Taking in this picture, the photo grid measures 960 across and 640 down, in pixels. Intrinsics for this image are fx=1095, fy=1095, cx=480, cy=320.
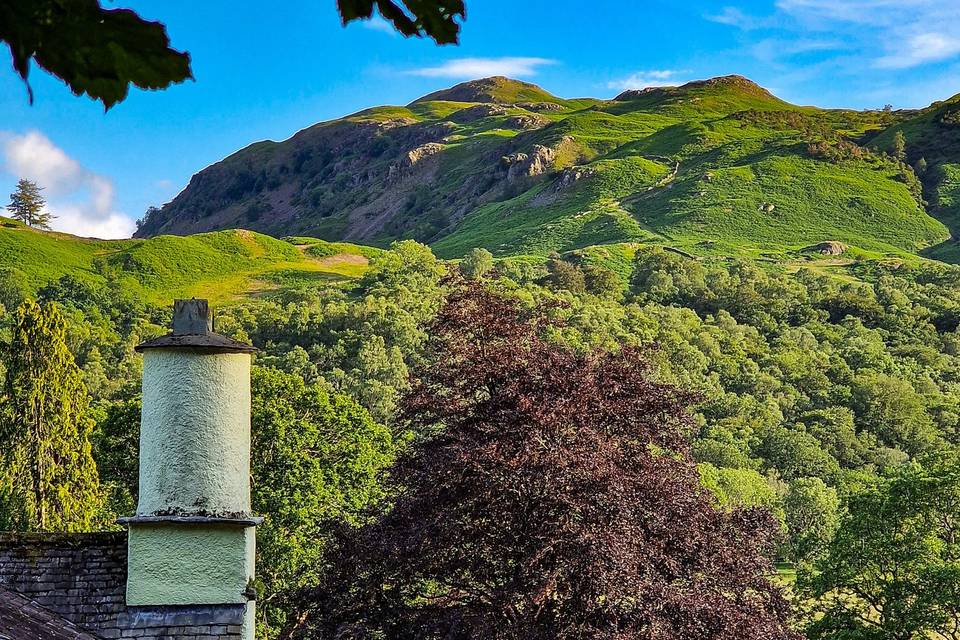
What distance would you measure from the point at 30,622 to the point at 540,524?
7342 millimetres

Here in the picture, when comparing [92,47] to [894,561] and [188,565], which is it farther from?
[894,561]

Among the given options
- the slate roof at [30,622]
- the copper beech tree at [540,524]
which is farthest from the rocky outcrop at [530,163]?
the slate roof at [30,622]

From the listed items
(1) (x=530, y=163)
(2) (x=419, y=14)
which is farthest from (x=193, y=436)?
(1) (x=530, y=163)

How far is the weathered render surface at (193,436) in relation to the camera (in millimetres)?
9109

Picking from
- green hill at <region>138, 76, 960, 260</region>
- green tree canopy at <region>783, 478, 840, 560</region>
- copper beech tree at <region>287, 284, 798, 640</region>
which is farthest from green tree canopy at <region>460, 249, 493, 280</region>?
copper beech tree at <region>287, 284, 798, 640</region>

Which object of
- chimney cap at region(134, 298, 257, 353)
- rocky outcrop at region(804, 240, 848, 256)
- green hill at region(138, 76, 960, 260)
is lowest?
chimney cap at region(134, 298, 257, 353)

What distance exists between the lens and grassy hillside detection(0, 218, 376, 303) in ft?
342

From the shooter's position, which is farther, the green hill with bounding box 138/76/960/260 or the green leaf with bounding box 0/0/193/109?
the green hill with bounding box 138/76/960/260

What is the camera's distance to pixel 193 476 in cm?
912

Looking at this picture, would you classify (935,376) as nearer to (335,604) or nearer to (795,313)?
(795,313)

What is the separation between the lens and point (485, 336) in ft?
54.1

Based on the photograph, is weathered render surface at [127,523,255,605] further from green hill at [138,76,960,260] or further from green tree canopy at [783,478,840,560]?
green hill at [138,76,960,260]

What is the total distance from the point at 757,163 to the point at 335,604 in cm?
14236

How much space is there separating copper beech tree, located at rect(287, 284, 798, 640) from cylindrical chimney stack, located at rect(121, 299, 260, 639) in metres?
5.10
